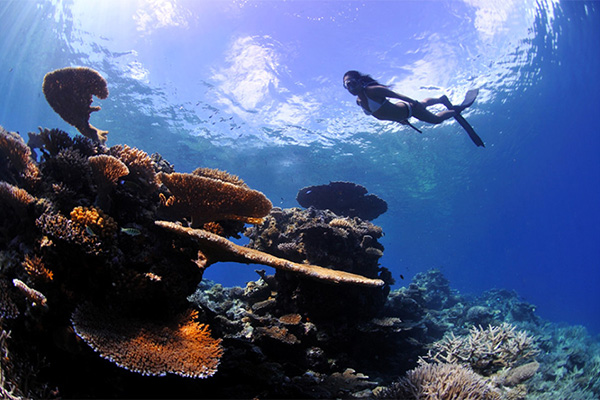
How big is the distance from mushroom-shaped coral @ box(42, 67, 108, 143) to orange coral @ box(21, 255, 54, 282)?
2671 mm

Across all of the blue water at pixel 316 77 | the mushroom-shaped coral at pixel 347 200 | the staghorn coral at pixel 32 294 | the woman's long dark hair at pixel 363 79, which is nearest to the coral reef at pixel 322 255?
the mushroom-shaped coral at pixel 347 200

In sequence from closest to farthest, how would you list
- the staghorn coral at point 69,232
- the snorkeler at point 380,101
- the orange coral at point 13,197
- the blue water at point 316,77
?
1. the staghorn coral at point 69,232
2. the orange coral at point 13,197
3. the snorkeler at point 380,101
4. the blue water at point 316,77

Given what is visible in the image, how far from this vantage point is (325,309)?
5.91 metres

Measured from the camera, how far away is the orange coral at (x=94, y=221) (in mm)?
2879

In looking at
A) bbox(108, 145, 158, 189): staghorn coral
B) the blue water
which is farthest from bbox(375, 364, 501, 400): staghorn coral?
the blue water

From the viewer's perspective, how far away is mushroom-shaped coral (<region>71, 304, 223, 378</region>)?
2.38 m

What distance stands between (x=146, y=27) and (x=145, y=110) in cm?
815

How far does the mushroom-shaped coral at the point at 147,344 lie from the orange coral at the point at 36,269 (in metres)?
0.52

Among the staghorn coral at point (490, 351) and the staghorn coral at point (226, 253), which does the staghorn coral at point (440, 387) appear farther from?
the staghorn coral at point (226, 253)

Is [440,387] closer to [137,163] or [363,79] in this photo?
[137,163]

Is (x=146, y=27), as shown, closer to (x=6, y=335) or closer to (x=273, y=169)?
(x=273, y=169)

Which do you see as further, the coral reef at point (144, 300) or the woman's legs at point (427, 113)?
the woman's legs at point (427, 113)

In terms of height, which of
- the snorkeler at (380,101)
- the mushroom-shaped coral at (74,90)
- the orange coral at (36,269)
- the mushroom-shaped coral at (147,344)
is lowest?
the mushroom-shaped coral at (147,344)

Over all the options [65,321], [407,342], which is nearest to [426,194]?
[407,342]
